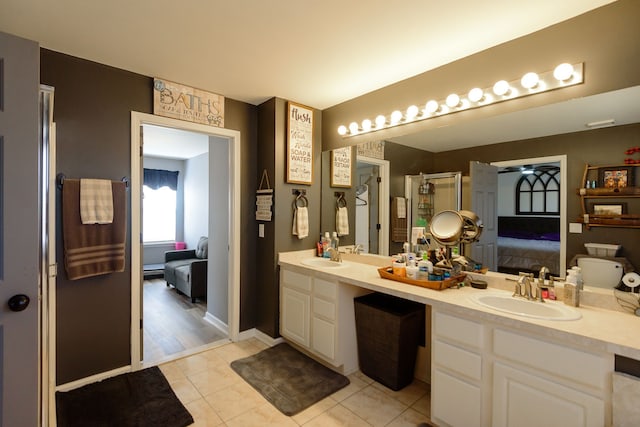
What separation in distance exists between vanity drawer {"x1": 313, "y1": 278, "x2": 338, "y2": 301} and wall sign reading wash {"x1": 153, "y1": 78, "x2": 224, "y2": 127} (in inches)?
68.2

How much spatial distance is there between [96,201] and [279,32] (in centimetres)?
174

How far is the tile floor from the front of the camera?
1.89 m

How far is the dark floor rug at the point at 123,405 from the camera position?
1.86m

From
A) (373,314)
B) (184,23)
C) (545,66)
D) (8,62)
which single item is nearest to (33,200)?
(8,62)

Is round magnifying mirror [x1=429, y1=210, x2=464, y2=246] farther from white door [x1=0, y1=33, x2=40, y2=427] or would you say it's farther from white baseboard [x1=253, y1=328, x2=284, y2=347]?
white door [x1=0, y1=33, x2=40, y2=427]

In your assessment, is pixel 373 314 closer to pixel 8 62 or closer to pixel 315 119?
pixel 315 119

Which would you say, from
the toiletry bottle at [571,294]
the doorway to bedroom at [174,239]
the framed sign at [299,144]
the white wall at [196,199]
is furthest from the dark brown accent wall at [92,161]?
the white wall at [196,199]

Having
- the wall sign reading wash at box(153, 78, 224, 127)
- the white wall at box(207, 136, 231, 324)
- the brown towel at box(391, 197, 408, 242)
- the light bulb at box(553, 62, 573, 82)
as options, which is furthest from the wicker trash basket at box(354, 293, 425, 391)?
the wall sign reading wash at box(153, 78, 224, 127)

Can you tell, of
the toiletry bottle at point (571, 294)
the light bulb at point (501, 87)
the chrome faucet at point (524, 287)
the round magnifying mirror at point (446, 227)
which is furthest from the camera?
the round magnifying mirror at point (446, 227)

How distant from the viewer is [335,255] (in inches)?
118

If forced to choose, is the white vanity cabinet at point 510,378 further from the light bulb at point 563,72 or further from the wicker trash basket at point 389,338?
the light bulb at point 563,72

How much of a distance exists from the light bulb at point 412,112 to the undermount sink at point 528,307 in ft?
4.67

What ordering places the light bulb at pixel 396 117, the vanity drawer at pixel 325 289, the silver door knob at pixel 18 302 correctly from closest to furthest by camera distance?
the silver door knob at pixel 18 302, the vanity drawer at pixel 325 289, the light bulb at pixel 396 117

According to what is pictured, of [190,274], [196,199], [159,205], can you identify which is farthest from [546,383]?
[159,205]
